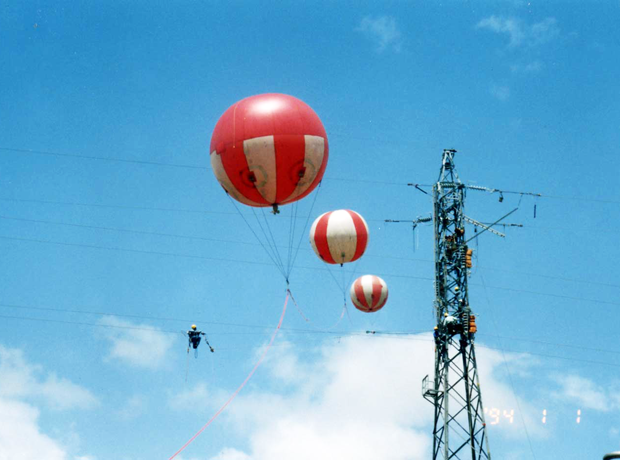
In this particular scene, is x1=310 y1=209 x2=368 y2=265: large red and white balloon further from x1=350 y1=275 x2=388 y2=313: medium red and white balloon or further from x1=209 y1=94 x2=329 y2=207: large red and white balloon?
x1=209 y1=94 x2=329 y2=207: large red and white balloon

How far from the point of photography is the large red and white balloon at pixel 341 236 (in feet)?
68.2

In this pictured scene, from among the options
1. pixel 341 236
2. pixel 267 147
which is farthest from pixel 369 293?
pixel 267 147

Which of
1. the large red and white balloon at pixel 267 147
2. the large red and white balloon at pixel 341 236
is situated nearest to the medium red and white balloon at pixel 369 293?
the large red and white balloon at pixel 341 236

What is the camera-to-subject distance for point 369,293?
84.1 ft

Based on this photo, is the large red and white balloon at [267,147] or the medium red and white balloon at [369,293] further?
the medium red and white balloon at [369,293]

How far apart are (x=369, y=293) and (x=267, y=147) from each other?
12625 millimetres

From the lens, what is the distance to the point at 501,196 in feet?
98.6

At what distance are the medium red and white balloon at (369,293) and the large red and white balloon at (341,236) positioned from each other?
454 cm

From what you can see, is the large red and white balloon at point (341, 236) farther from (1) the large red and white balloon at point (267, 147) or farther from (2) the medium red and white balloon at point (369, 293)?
(1) the large red and white balloon at point (267, 147)

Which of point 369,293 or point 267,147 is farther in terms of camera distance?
point 369,293

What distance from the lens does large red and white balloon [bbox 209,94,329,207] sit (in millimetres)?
14109

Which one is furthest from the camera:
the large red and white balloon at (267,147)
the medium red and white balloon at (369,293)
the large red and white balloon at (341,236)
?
the medium red and white balloon at (369,293)

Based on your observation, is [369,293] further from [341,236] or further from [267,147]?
[267,147]

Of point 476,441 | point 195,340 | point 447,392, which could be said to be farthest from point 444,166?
point 195,340
